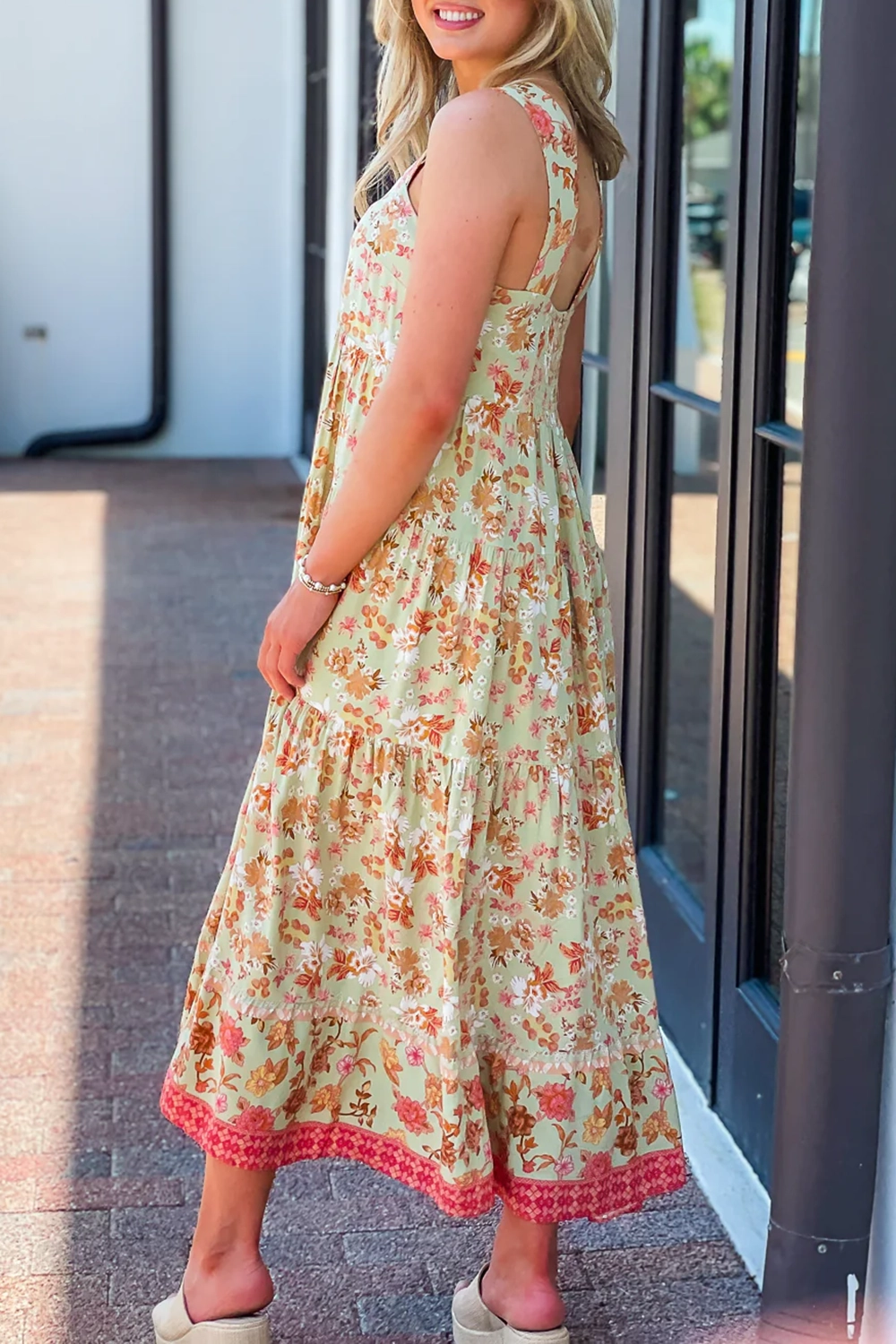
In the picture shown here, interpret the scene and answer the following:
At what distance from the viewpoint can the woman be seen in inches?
69.1

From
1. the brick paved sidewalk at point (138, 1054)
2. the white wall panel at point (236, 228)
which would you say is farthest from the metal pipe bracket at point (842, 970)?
the white wall panel at point (236, 228)

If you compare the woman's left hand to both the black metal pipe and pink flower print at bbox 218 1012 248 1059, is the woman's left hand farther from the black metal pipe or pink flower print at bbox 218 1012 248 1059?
the black metal pipe

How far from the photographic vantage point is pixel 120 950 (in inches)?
128

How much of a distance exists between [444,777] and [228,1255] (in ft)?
2.01

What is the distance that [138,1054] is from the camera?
2.83m

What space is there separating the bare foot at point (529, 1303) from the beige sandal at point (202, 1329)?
0.27 m

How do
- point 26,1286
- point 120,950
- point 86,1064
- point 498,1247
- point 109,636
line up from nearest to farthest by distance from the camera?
point 498,1247 < point 26,1286 < point 86,1064 < point 120,950 < point 109,636

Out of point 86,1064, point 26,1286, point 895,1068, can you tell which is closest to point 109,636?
point 86,1064

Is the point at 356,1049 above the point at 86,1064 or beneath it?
above

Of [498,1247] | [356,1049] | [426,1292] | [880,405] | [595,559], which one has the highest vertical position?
[880,405]

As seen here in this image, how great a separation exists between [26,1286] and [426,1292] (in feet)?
1.59

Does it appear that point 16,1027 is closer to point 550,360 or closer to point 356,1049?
point 356,1049

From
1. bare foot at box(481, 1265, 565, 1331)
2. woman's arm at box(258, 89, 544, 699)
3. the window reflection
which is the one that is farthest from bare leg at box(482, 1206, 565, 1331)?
the window reflection

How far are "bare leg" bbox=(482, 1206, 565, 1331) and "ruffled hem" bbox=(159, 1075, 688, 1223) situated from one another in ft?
0.20
